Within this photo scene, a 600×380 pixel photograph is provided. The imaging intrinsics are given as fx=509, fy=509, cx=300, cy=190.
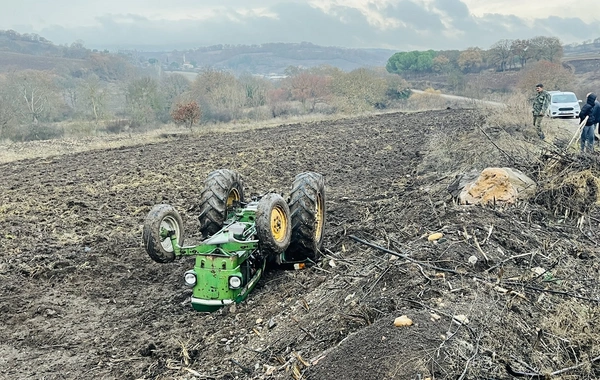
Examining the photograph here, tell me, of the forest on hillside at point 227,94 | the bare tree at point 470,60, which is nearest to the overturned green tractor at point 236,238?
the forest on hillside at point 227,94

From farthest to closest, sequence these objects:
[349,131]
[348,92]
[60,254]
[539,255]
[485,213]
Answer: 1. [348,92]
2. [349,131]
3. [60,254]
4. [485,213]
5. [539,255]

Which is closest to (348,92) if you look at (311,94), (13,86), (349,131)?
(311,94)

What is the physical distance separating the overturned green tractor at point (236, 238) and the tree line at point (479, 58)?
59967 millimetres

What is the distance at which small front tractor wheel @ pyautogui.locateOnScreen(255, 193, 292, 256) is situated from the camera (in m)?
5.89

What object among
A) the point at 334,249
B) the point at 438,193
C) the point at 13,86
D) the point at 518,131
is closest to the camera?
the point at 334,249

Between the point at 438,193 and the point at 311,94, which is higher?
the point at 438,193

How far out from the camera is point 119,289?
7.28m

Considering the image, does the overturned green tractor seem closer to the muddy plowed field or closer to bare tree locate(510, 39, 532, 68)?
the muddy plowed field

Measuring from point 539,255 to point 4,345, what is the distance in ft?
20.4

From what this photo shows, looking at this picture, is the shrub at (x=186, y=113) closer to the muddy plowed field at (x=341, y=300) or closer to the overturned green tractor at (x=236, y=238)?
the muddy plowed field at (x=341, y=300)

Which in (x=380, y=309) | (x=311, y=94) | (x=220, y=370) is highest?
(x=380, y=309)

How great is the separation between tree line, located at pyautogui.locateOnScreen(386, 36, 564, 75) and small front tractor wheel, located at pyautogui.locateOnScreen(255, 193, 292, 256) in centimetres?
6047

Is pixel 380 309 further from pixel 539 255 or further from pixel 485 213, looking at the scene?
pixel 485 213

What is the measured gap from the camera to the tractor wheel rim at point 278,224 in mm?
6172
